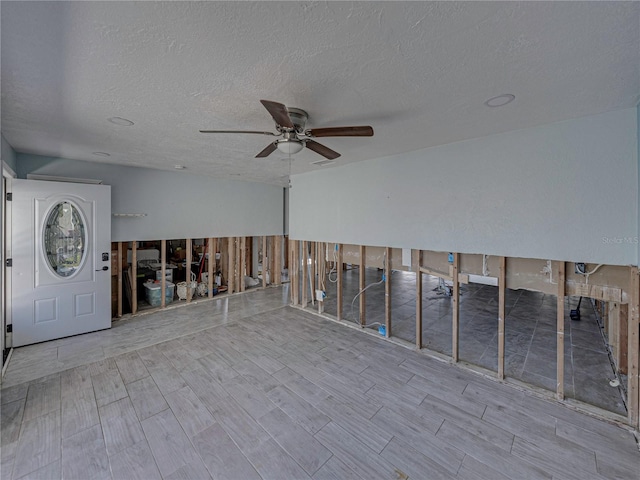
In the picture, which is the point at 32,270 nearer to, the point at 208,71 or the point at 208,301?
the point at 208,301

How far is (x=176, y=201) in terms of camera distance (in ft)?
17.1

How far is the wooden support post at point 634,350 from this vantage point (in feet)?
7.18

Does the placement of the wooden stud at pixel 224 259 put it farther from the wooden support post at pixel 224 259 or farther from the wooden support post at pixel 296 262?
the wooden support post at pixel 296 262

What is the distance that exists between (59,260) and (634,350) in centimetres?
662

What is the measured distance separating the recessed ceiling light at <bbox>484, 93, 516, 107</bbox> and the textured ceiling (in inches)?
2.2

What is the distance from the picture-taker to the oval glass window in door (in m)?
3.75

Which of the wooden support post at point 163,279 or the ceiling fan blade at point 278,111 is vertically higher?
the ceiling fan blade at point 278,111

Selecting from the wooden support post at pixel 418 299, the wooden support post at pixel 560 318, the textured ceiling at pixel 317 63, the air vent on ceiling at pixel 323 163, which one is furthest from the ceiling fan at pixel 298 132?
the wooden support post at pixel 560 318

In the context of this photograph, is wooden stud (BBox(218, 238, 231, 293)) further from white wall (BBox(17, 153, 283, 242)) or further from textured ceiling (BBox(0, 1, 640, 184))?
textured ceiling (BBox(0, 1, 640, 184))

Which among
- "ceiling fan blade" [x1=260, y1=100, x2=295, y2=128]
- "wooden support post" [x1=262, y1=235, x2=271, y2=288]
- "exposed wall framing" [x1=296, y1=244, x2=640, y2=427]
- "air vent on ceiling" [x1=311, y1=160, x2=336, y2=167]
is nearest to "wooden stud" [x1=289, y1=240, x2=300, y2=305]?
"wooden support post" [x1=262, y1=235, x2=271, y2=288]

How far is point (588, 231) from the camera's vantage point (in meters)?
2.36

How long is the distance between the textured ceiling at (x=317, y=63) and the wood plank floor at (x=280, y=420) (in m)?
2.63

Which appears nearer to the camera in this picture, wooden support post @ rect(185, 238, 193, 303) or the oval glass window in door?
the oval glass window in door

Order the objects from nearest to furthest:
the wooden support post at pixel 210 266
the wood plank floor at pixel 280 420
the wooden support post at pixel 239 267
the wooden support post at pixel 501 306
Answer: the wood plank floor at pixel 280 420 → the wooden support post at pixel 501 306 → the wooden support post at pixel 210 266 → the wooden support post at pixel 239 267
